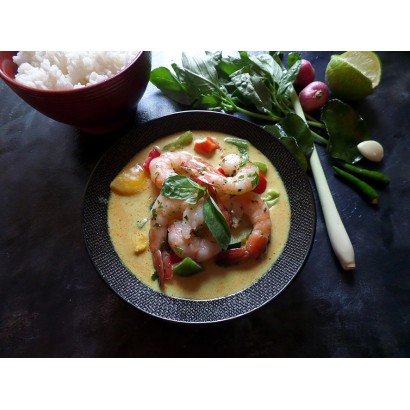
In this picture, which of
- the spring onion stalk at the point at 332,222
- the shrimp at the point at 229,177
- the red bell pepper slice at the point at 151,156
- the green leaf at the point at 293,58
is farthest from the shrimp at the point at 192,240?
the green leaf at the point at 293,58

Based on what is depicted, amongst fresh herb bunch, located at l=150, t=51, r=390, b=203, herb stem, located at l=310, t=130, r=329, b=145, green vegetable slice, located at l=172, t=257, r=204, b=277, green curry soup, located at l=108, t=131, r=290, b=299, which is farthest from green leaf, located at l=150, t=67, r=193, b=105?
green vegetable slice, located at l=172, t=257, r=204, b=277

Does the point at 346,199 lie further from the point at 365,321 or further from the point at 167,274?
the point at 167,274

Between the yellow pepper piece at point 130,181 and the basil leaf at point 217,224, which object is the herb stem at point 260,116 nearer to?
the yellow pepper piece at point 130,181

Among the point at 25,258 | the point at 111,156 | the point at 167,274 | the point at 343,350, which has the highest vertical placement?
the point at 111,156

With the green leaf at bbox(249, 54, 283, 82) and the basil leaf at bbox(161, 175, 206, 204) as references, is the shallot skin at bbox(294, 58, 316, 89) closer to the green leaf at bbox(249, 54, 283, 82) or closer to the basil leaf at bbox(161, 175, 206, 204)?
the green leaf at bbox(249, 54, 283, 82)

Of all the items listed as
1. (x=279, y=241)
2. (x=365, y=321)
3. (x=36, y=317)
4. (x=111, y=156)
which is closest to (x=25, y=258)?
(x=36, y=317)
